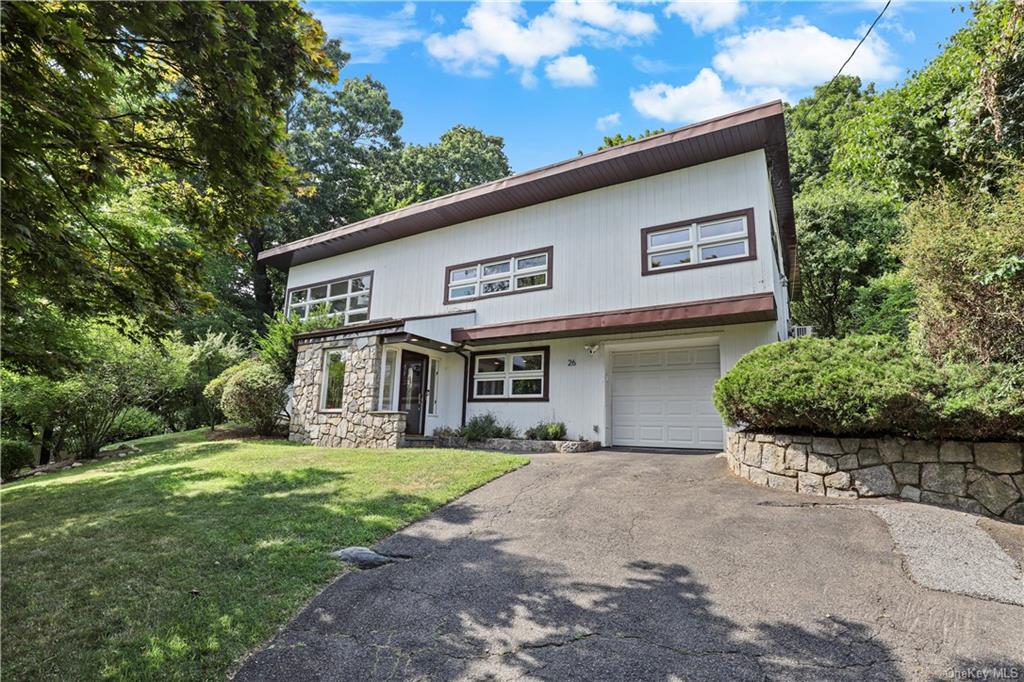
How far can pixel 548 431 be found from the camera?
1097cm

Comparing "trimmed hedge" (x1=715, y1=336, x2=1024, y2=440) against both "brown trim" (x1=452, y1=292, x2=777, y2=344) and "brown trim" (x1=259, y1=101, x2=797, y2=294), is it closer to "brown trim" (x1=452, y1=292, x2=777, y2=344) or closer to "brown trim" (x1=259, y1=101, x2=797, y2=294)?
"brown trim" (x1=452, y1=292, x2=777, y2=344)

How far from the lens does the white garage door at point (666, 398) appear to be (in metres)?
10.4

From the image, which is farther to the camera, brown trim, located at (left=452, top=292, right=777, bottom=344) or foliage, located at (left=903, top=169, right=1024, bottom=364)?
brown trim, located at (left=452, top=292, right=777, bottom=344)

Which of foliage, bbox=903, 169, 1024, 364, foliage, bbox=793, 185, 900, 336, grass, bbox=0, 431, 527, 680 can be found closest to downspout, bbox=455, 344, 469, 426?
grass, bbox=0, 431, 527, 680

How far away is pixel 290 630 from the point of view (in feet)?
10.6

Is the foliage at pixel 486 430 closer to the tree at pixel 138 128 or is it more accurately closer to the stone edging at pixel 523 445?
the stone edging at pixel 523 445

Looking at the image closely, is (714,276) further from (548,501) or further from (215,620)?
(215,620)

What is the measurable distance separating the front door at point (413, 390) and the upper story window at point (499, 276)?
1.97 m

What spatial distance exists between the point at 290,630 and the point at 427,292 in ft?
36.5

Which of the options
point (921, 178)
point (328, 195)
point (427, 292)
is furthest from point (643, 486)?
point (328, 195)

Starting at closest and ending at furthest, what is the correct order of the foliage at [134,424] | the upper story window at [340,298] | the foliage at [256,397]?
the foliage at [256,397], the foliage at [134,424], the upper story window at [340,298]

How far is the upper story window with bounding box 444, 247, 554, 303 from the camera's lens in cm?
1209

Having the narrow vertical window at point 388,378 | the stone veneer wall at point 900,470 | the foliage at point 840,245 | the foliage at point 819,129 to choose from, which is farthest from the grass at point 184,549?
the foliage at point 819,129

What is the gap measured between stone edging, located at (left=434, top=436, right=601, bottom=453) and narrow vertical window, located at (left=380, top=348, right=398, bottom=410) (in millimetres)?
1614
